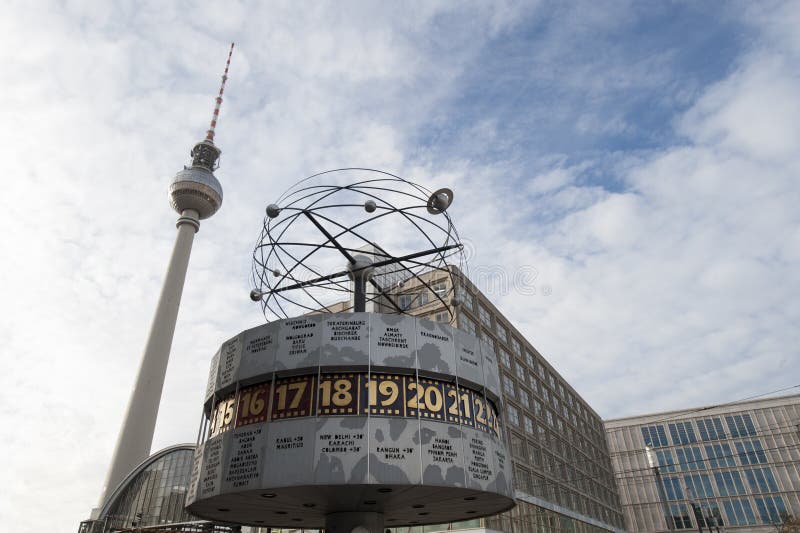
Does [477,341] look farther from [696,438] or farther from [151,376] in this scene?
[696,438]

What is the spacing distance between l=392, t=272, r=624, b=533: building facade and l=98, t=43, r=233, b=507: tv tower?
46.6 m

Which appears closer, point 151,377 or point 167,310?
point 151,377

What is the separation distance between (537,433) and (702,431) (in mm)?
50812

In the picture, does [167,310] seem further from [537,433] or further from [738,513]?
[738,513]

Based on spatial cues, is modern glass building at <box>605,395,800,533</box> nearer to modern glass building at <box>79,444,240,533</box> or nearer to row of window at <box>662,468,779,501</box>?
row of window at <box>662,468,779,501</box>

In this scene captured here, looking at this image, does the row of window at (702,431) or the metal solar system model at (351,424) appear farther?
the row of window at (702,431)

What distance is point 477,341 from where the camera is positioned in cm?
1852

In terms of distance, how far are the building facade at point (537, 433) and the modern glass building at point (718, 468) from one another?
8.90m

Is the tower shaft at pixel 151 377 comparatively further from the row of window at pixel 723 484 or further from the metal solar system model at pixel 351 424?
the row of window at pixel 723 484

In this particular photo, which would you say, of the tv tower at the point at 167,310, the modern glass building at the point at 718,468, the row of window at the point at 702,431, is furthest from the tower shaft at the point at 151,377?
the row of window at the point at 702,431

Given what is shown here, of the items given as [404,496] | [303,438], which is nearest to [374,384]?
[303,438]

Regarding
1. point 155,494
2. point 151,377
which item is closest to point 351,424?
point 155,494

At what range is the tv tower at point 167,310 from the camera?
6956cm

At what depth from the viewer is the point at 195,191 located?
89.4 metres
